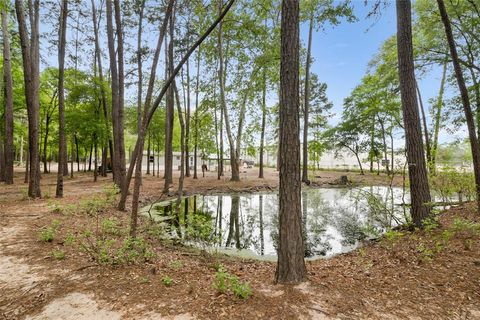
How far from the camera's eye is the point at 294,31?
10.1ft

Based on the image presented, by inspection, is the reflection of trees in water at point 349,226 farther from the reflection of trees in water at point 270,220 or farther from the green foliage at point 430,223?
the green foliage at point 430,223

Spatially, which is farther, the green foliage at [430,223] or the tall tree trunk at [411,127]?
the tall tree trunk at [411,127]

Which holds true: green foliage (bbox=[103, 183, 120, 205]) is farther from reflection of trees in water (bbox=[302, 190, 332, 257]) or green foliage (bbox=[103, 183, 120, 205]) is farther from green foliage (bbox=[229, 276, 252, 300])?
reflection of trees in water (bbox=[302, 190, 332, 257])

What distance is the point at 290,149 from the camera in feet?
10.1

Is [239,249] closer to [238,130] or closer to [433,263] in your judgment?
[433,263]

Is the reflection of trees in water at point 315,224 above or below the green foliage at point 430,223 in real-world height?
below

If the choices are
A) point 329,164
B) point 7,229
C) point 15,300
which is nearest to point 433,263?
point 15,300

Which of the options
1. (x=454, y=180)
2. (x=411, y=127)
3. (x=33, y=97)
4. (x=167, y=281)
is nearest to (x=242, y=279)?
(x=167, y=281)

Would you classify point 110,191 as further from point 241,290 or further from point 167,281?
point 241,290

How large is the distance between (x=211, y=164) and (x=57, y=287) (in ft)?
104

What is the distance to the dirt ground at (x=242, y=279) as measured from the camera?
8.48 ft

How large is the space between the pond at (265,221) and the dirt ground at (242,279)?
694 mm

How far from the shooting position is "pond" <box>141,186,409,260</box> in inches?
201

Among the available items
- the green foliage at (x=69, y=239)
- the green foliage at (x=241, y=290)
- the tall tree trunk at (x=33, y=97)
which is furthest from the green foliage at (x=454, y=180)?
the tall tree trunk at (x=33, y=97)
